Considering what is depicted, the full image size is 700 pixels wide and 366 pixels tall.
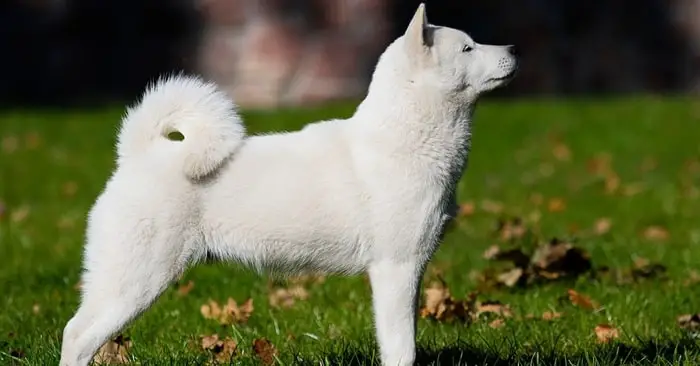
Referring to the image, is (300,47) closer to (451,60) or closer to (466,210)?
(466,210)

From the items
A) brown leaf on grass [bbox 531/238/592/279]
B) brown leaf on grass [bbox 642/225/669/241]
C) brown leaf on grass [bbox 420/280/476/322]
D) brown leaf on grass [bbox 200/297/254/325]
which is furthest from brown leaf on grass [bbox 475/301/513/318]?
brown leaf on grass [bbox 642/225/669/241]

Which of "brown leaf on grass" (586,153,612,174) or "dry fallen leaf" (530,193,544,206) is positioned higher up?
"dry fallen leaf" (530,193,544,206)

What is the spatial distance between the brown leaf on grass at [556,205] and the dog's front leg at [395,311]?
5143mm

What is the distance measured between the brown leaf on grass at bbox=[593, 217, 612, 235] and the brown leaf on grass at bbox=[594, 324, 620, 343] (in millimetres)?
3015

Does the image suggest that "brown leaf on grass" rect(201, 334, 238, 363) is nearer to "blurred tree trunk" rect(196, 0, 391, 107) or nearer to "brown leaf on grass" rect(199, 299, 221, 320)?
"brown leaf on grass" rect(199, 299, 221, 320)

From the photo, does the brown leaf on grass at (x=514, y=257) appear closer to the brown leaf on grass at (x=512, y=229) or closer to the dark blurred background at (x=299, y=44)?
the brown leaf on grass at (x=512, y=229)

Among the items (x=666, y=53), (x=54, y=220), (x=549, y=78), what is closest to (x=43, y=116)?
(x=54, y=220)

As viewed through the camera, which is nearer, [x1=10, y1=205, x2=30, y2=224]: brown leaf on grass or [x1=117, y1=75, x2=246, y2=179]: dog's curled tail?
[x1=117, y1=75, x2=246, y2=179]: dog's curled tail

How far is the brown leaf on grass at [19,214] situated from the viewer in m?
9.18

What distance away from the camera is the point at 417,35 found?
168 inches

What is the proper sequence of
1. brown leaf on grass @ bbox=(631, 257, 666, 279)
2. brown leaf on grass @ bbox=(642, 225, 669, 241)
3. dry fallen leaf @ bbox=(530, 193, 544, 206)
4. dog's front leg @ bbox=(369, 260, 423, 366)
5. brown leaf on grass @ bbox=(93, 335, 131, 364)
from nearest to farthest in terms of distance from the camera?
dog's front leg @ bbox=(369, 260, 423, 366), brown leaf on grass @ bbox=(93, 335, 131, 364), brown leaf on grass @ bbox=(631, 257, 666, 279), brown leaf on grass @ bbox=(642, 225, 669, 241), dry fallen leaf @ bbox=(530, 193, 544, 206)

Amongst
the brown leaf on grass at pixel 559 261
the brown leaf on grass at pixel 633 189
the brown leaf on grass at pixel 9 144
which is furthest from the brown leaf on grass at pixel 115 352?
the brown leaf on grass at pixel 9 144

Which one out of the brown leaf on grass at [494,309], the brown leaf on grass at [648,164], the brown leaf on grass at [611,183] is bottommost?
the brown leaf on grass at [648,164]

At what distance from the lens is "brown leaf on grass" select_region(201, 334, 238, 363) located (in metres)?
4.81
